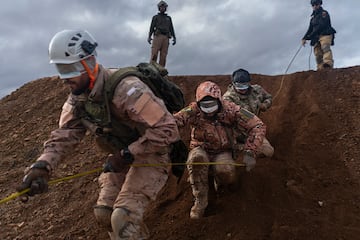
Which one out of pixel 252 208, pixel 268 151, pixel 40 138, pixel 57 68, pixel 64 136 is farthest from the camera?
pixel 40 138

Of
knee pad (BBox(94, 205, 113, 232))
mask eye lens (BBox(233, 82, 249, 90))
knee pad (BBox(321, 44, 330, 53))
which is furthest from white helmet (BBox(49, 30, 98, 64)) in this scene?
knee pad (BBox(321, 44, 330, 53))

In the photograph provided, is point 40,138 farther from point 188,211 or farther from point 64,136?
point 64,136

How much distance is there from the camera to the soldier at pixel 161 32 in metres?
11.0

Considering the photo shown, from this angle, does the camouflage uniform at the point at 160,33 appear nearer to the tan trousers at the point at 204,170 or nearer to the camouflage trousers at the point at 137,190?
the tan trousers at the point at 204,170

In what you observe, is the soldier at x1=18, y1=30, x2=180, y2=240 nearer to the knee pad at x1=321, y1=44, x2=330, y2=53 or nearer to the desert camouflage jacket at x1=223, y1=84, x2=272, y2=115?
the desert camouflage jacket at x1=223, y1=84, x2=272, y2=115

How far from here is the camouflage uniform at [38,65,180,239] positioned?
3438mm

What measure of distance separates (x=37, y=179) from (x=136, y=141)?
0.94 meters

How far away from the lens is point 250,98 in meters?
6.92

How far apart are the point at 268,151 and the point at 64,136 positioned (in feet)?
11.4

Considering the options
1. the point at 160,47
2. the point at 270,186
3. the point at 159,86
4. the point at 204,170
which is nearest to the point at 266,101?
the point at 270,186

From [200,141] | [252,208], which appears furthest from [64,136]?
[252,208]

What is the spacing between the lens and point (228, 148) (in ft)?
17.4

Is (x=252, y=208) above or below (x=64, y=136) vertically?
below

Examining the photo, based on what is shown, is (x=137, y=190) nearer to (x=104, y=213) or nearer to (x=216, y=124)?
(x=104, y=213)
